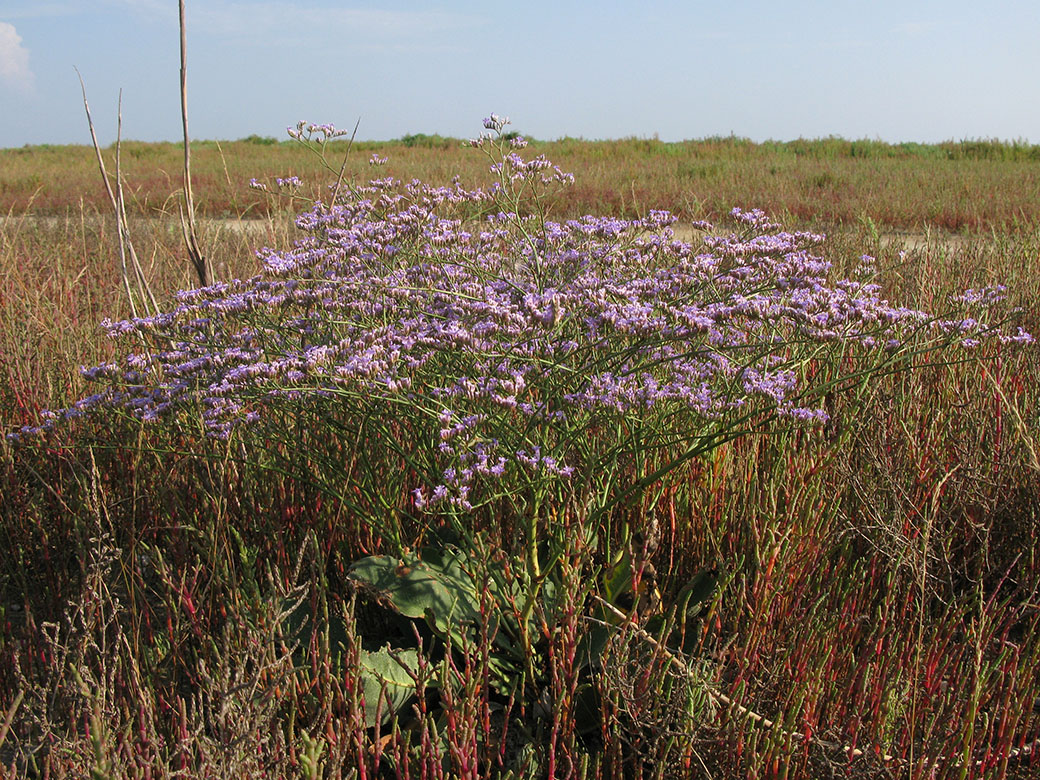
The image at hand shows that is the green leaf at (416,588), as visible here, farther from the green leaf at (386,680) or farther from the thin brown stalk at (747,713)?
the thin brown stalk at (747,713)

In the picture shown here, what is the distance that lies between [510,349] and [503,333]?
20 centimetres

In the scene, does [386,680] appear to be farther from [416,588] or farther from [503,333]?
[503,333]

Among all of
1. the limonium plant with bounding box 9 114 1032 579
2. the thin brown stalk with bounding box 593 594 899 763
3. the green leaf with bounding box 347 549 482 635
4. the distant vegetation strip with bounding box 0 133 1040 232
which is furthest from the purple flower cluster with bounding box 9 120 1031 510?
the distant vegetation strip with bounding box 0 133 1040 232

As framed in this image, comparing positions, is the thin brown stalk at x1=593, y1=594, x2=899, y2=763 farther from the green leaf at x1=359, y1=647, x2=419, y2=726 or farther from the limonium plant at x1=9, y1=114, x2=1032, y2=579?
the green leaf at x1=359, y1=647, x2=419, y2=726

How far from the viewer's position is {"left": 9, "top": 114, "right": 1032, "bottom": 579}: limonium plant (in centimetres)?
221

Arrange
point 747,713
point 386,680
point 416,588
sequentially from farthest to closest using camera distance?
1. point 416,588
2. point 386,680
3. point 747,713

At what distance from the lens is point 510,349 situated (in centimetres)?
225

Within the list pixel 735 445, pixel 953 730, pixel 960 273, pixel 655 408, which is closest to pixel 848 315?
pixel 655 408

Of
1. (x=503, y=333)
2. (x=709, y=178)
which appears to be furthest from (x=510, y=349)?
(x=709, y=178)

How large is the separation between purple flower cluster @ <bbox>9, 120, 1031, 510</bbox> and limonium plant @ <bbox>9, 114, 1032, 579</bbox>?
0.01 m

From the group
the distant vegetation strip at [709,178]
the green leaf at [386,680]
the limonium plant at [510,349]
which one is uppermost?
the distant vegetation strip at [709,178]

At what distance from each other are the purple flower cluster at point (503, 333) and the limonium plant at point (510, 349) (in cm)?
1

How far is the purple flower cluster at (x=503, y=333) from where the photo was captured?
7.26ft

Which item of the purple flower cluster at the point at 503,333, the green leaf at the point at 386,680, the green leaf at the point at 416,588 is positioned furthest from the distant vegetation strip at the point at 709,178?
the green leaf at the point at 386,680
